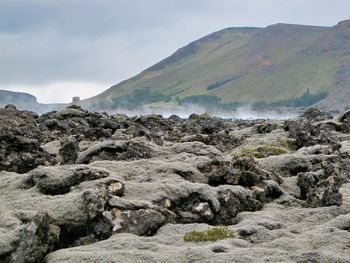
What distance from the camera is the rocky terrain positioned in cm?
2177

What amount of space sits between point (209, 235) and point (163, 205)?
4.25m

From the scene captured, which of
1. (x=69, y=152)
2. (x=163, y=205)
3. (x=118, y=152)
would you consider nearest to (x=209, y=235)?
(x=163, y=205)

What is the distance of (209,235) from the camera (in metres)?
24.0

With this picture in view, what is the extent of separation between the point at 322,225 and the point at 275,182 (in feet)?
26.2

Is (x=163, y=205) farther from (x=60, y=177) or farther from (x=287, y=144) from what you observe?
(x=287, y=144)

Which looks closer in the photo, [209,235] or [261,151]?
[209,235]

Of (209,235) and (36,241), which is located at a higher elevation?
(36,241)

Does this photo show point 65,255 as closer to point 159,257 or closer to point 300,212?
point 159,257

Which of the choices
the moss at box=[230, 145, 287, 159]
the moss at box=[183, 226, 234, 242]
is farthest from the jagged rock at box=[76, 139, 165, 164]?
the moss at box=[183, 226, 234, 242]

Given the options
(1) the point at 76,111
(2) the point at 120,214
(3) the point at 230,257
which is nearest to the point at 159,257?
(3) the point at 230,257

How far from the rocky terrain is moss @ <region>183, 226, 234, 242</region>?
1.21ft

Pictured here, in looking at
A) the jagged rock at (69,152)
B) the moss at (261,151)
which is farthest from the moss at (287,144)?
the jagged rock at (69,152)

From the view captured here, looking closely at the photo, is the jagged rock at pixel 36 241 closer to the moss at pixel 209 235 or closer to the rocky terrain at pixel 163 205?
the rocky terrain at pixel 163 205

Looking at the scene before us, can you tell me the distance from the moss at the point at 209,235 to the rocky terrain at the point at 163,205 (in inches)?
14.5
